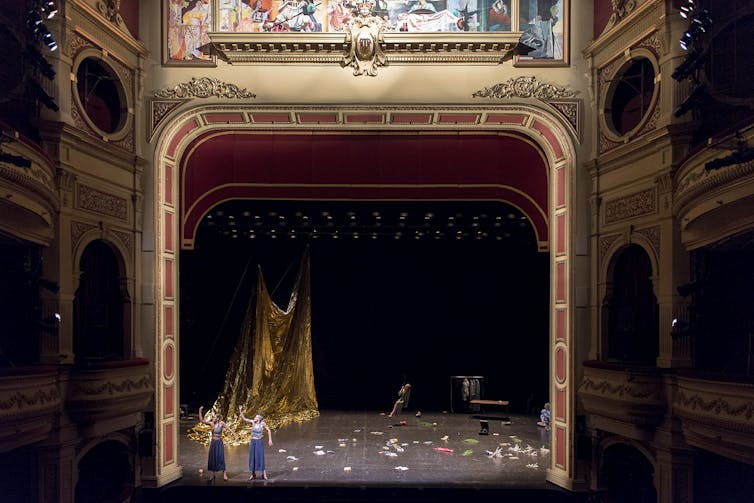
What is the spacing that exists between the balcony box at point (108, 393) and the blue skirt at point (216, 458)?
4.50 feet

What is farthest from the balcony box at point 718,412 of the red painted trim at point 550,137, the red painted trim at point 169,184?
the red painted trim at point 169,184

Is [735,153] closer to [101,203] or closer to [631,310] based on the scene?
[631,310]

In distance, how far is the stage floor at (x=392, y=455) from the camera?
10.3 m

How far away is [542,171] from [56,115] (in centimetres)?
809

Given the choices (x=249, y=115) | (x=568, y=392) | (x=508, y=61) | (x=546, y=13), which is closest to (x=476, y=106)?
(x=508, y=61)

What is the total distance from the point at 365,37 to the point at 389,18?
73 centimetres

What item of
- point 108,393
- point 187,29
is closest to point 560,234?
point 187,29

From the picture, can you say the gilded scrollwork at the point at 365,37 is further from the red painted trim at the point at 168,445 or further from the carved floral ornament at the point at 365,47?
the red painted trim at the point at 168,445

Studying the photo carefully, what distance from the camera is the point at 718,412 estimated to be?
676 cm

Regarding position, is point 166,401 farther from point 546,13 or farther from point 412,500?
point 546,13

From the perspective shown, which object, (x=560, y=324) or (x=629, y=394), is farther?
(x=560, y=324)

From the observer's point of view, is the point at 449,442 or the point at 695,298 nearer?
the point at 695,298

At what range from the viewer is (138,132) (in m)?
9.89

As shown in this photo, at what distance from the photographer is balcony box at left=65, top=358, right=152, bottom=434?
8297mm
